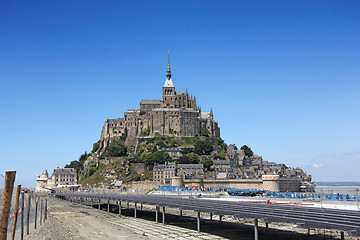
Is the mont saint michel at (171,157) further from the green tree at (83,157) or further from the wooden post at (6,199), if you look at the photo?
the wooden post at (6,199)

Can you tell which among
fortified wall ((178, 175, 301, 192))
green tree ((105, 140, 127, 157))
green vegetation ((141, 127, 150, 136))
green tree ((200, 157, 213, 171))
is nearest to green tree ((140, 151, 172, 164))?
green tree ((200, 157, 213, 171))

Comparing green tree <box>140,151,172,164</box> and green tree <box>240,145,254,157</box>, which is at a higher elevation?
green tree <box>240,145,254,157</box>

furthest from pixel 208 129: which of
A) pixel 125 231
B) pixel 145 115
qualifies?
pixel 125 231

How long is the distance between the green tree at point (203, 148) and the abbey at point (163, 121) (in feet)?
34.8

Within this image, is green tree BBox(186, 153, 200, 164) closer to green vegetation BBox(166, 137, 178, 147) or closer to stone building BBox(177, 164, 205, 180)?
stone building BBox(177, 164, 205, 180)

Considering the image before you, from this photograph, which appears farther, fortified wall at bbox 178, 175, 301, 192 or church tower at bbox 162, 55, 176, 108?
church tower at bbox 162, 55, 176, 108

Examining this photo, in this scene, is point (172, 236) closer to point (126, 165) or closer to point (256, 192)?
point (256, 192)

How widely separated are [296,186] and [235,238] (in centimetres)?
6022

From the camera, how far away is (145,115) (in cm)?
11762

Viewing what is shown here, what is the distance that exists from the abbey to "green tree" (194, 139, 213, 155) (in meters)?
10.6

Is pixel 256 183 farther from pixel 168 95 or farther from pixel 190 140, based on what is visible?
pixel 168 95

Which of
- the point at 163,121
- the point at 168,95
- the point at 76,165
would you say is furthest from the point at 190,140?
the point at 76,165

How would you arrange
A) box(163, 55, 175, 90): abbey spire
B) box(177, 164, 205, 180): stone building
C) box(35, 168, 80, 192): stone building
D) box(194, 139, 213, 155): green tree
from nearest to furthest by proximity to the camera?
box(177, 164, 205, 180): stone building
box(194, 139, 213, 155): green tree
box(35, 168, 80, 192): stone building
box(163, 55, 175, 90): abbey spire

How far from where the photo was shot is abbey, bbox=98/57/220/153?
112m
